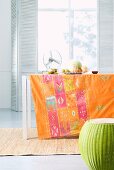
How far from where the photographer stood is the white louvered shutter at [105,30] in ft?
23.9

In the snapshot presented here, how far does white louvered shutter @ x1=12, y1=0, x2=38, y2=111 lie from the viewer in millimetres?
7195

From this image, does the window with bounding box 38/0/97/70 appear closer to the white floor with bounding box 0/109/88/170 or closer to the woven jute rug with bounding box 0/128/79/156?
the woven jute rug with bounding box 0/128/79/156

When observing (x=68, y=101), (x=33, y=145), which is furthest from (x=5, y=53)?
(x=33, y=145)

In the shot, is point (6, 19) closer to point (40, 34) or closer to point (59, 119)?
point (40, 34)

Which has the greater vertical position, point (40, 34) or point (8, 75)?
point (40, 34)

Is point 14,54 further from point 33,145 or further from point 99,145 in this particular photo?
point 99,145

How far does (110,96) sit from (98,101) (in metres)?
0.14

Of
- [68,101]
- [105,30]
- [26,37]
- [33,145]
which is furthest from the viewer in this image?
[105,30]

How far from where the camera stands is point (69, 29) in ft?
25.8

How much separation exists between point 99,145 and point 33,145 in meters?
1.43

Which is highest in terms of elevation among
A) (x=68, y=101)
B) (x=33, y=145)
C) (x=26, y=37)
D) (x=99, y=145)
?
(x=26, y=37)

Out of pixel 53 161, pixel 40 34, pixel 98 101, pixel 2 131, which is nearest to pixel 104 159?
pixel 53 161

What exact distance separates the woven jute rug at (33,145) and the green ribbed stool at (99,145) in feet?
2.96

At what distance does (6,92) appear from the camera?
786 cm
